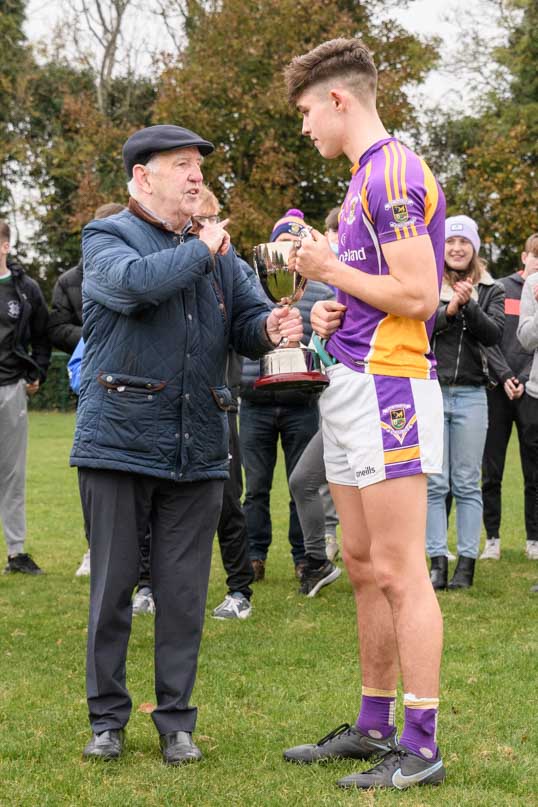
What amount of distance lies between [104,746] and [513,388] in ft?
17.9

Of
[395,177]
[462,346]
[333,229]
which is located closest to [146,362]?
[395,177]

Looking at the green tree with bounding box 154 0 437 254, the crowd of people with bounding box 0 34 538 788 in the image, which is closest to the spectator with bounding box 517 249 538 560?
the crowd of people with bounding box 0 34 538 788

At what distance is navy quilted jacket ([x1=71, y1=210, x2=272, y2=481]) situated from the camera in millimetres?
4086

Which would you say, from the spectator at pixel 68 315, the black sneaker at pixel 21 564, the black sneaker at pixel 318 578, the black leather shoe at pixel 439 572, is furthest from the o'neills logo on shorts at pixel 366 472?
the black sneaker at pixel 21 564

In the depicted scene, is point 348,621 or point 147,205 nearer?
point 147,205

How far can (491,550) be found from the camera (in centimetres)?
917

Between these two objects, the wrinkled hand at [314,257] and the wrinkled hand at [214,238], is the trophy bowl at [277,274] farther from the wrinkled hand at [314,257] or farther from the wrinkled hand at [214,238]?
the wrinkled hand at [314,257]

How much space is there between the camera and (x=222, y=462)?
447 cm

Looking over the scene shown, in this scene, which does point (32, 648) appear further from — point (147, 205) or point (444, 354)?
point (444, 354)

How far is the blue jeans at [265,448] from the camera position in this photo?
7.78m

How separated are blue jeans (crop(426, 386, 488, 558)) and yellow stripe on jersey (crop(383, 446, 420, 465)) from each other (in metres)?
3.96

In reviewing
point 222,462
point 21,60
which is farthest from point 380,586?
point 21,60

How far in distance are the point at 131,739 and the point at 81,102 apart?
98.3ft

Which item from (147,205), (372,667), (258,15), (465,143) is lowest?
(372,667)
